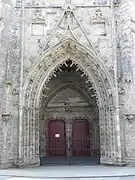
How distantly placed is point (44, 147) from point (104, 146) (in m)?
4.53

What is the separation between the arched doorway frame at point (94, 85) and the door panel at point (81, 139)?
3.70 meters

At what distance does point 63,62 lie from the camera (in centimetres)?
1191

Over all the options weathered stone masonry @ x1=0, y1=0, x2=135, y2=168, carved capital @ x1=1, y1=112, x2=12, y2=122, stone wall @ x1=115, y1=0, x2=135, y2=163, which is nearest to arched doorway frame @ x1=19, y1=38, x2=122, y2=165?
weathered stone masonry @ x1=0, y1=0, x2=135, y2=168

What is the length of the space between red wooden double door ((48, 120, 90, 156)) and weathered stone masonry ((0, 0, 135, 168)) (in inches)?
144

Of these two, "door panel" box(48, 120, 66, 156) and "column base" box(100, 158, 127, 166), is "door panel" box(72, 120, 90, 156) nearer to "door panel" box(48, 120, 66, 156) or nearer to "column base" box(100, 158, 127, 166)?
"door panel" box(48, 120, 66, 156)

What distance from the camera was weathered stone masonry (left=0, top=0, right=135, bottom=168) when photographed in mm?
10523

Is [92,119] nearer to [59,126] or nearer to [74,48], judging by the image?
[59,126]

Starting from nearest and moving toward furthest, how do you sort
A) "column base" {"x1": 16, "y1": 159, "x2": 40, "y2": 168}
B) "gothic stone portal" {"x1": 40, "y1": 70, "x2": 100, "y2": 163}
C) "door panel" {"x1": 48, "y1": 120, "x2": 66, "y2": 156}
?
"column base" {"x1": 16, "y1": 159, "x2": 40, "y2": 168} < "gothic stone portal" {"x1": 40, "y1": 70, "x2": 100, "y2": 163} < "door panel" {"x1": 48, "y1": 120, "x2": 66, "y2": 156}

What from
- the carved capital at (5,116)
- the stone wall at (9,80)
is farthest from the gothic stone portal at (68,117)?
the carved capital at (5,116)

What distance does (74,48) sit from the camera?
1165cm

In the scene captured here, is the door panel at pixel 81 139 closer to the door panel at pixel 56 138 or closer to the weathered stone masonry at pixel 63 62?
the door panel at pixel 56 138

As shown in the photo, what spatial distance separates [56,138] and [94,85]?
4.79 meters

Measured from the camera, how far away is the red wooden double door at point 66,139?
14627 millimetres

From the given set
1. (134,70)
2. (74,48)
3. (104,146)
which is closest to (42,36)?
(74,48)
